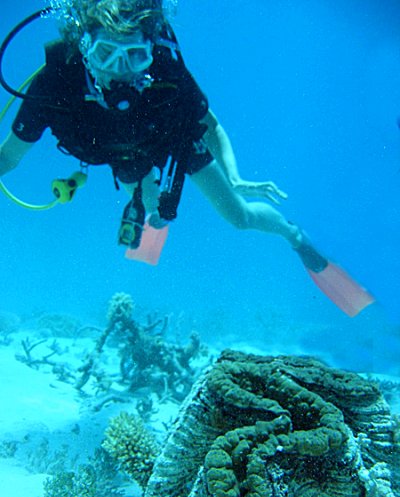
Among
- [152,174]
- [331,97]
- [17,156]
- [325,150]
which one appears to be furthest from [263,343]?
[325,150]

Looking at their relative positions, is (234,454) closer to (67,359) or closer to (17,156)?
(17,156)

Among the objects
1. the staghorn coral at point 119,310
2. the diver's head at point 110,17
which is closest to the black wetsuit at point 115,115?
the diver's head at point 110,17

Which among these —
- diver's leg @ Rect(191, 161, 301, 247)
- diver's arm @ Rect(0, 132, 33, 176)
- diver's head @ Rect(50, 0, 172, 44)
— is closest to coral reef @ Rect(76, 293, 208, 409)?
diver's leg @ Rect(191, 161, 301, 247)

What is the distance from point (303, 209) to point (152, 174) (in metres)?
86.0

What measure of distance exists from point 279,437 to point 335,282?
19.6 ft

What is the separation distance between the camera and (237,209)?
262 inches

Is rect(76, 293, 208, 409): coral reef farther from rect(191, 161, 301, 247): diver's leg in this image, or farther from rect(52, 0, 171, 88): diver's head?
rect(52, 0, 171, 88): diver's head

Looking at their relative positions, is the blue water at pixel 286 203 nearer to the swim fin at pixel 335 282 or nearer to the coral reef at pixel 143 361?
the swim fin at pixel 335 282

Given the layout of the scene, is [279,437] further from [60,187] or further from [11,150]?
[11,150]

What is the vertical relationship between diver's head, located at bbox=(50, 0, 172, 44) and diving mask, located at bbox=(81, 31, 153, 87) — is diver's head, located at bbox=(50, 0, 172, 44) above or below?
above

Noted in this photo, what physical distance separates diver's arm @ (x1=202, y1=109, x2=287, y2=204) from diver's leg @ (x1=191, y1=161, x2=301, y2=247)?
274 mm

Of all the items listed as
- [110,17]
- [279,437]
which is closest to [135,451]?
[279,437]

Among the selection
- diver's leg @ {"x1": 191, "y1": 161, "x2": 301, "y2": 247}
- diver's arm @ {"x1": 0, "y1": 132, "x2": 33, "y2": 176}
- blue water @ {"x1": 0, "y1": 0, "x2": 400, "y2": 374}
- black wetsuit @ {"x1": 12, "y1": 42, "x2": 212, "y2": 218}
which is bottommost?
diver's arm @ {"x1": 0, "y1": 132, "x2": 33, "y2": 176}

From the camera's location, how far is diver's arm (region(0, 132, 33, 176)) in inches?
194
